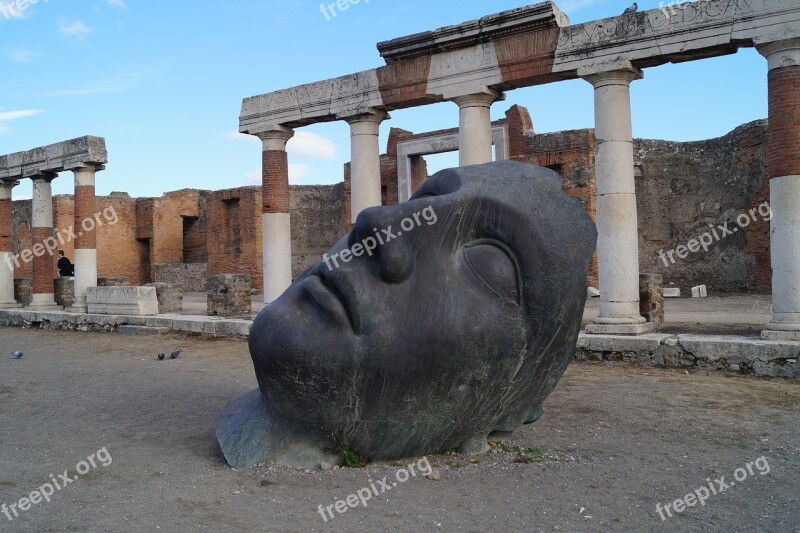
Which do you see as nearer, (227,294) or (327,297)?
(327,297)

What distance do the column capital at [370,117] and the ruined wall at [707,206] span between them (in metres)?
11.4

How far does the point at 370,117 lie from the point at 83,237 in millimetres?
8299

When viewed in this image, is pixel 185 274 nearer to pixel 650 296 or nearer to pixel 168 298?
pixel 168 298

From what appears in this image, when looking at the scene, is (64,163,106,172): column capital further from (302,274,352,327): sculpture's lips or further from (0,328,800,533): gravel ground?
(302,274,352,327): sculpture's lips

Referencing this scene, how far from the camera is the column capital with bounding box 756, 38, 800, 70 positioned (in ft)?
24.9

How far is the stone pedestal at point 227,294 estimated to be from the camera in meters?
13.2

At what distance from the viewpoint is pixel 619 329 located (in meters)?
8.62

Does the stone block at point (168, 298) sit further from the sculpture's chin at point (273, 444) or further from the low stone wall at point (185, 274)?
the sculpture's chin at point (273, 444)

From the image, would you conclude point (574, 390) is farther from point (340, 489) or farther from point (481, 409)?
point (340, 489)
